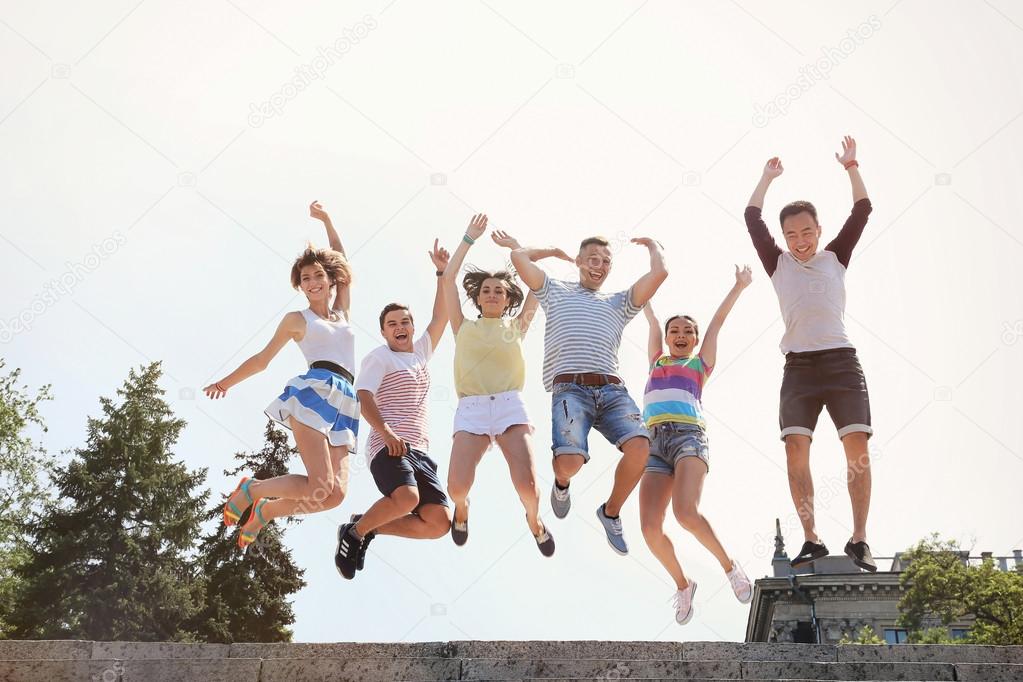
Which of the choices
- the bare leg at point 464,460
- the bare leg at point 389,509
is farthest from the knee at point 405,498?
the bare leg at point 464,460

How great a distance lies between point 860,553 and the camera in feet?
27.9

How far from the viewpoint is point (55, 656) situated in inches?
271

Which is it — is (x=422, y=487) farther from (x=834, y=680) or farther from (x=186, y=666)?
(x=834, y=680)

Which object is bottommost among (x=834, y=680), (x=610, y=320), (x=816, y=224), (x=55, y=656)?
(x=55, y=656)

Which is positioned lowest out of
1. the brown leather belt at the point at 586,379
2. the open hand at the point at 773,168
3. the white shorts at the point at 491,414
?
the white shorts at the point at 491,414

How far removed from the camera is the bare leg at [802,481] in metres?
8.66

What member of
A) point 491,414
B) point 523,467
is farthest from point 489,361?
point 523,467

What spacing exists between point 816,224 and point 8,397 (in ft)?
90.2

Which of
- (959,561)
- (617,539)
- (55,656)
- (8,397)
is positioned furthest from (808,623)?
(55,656)

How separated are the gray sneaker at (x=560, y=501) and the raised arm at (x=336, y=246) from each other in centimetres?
280

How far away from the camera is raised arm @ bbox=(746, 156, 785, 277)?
9.50m

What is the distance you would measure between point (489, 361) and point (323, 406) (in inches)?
64.0

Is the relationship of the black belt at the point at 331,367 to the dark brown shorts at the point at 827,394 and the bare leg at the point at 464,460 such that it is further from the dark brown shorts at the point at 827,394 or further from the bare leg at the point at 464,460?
the dark brown shorts at the point at 827,394

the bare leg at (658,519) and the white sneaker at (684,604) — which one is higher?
the bare leg at (658,519)
